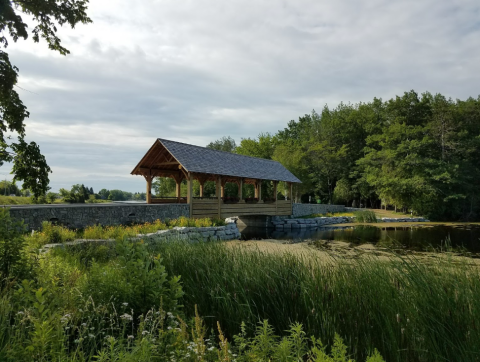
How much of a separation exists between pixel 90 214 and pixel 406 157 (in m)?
24.9

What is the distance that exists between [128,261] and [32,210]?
8390mm

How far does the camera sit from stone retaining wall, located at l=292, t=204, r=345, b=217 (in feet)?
86.2

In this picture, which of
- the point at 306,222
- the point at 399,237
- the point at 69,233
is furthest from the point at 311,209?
the point at 69,233

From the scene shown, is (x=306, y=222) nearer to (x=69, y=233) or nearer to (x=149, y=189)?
(x=149, y=189)

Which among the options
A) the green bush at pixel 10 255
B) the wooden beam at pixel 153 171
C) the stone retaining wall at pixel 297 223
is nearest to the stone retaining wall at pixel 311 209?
the stone retaining wall at pixel 297 223

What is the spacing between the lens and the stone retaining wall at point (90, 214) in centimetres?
1028

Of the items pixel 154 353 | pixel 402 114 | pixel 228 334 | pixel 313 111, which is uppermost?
pixel 313 111

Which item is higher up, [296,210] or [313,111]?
[313,111]

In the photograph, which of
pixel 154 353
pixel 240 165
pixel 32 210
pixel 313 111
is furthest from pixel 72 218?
pixel 313 111

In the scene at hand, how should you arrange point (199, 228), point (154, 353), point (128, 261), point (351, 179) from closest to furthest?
point (154, 353), point (128, 261), point (199, 228), point (351, 179)

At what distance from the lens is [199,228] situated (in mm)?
14281

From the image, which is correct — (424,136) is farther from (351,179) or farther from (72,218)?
(72,218)

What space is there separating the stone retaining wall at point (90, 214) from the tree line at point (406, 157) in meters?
20.9

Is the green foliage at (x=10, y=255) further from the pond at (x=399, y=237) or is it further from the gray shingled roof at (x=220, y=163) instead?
the gray shingled roof at (x=220, y=163)
